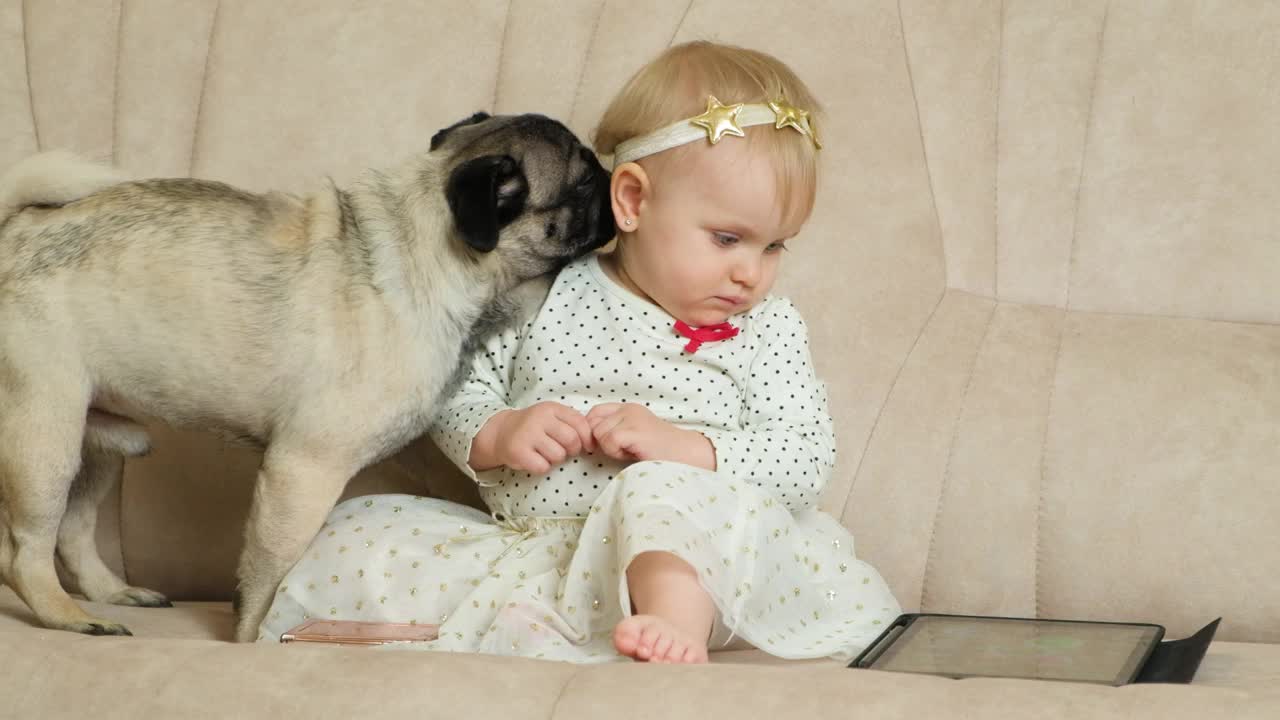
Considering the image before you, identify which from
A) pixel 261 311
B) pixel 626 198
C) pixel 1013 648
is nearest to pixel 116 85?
pixel 261 311

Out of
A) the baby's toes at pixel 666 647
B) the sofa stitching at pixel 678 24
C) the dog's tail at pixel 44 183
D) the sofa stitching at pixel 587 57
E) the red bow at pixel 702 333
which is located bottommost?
the baby's toes at pixel 666 647

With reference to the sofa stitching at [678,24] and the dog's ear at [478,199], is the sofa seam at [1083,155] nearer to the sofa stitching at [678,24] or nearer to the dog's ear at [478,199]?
the sofa stitching at [678,24]

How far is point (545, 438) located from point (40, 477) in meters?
0.72

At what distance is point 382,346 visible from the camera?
1.88 meters

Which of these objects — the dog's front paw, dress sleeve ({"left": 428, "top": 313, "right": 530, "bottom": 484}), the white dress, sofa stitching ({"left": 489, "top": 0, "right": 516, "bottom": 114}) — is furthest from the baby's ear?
the dog's front paw

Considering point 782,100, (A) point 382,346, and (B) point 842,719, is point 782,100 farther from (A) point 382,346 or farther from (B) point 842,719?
(B) point 842,719

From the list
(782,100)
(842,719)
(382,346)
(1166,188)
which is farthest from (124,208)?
(1166,188)

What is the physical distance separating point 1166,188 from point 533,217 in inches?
44.2

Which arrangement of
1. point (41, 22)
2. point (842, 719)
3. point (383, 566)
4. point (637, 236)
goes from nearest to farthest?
1. point (842, 719)
2. point (383, 566)
3. point (637, 236)
4. point (41, 22)

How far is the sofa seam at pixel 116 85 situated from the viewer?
2.43m

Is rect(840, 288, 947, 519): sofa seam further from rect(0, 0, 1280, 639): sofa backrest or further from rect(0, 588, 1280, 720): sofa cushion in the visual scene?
rect(0, 588, 1280, 720): sofa cushion

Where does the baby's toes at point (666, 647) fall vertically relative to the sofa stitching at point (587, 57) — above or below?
below

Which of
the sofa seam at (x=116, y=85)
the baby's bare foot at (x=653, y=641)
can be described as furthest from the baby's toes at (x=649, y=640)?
the sofa seam at (x=116, y=85)

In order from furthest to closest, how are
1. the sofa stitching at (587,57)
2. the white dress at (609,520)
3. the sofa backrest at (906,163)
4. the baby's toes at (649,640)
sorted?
the sofa stitching at (587,57), the sofa backrest at (906,163), the white dress at (609,520), the baby's toes at (649,640)
